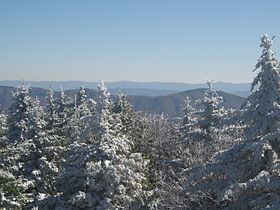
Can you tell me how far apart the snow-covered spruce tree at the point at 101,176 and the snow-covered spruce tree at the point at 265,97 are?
15.2 ft

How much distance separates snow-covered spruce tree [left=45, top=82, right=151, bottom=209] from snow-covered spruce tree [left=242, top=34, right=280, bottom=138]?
4.62 meters

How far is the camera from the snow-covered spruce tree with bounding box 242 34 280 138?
11.7 metres

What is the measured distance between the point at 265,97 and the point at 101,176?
634cm

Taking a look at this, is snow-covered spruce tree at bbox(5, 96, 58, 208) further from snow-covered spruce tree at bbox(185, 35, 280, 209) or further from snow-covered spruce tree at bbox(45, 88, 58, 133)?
snow-covered spruce tree at bbox(45, 88, 58, 133)

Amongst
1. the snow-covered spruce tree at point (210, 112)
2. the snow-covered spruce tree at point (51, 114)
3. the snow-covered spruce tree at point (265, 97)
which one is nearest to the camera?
the snow-covered spruce tree at point (265, 97)

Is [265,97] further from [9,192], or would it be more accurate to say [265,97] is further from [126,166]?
[9,192]

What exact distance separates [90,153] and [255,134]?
5.92m

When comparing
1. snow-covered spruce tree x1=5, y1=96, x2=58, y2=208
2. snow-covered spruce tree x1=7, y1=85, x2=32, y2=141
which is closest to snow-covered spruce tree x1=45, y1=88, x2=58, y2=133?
snow-covered spruce tree x1=7, y1=85, x2=32, y2=141

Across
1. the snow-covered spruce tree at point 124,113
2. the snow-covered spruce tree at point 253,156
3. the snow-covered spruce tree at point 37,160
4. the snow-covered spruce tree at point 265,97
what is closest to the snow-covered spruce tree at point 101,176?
the snow-covered spruce tree at point 37,160

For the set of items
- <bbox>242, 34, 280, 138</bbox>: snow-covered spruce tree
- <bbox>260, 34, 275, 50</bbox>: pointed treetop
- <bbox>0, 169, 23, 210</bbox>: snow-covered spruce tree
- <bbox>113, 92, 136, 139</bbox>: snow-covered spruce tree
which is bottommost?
<bbox>0, 169, 23, 210</bbox>: snow-covered spruce tree

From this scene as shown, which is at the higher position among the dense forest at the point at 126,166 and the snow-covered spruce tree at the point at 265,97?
the snow-covered spruce tree at the point at 265,97

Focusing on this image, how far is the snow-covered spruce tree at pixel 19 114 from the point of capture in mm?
18641

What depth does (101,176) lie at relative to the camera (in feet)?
42.8

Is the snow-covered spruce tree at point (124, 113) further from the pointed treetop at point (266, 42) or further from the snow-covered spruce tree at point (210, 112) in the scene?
the pointed treetop at point (266, 42)
